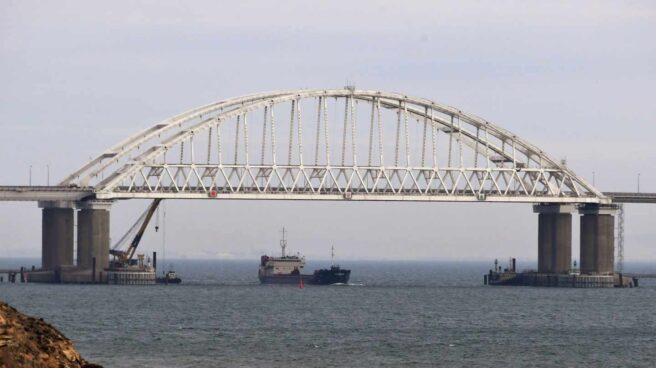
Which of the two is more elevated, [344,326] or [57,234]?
[57,234]

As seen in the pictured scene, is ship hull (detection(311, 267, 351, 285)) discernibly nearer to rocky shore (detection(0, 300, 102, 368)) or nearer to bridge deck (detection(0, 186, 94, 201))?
bridge deck (detection(0, 186, 94, 201))

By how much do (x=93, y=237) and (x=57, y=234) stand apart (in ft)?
16.1

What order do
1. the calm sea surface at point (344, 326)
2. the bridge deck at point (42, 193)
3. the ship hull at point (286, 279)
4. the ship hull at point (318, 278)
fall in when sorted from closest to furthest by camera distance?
the calm sea surface at point (344, 326) → the bridge deck at point (42, 193) → the ship hull at point (318, 278) → the ship hull at point (286, 279)

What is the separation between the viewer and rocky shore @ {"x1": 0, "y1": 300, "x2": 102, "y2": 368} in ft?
160

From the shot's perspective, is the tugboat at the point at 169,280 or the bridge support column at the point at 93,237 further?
the tugboat at the point at 169,280

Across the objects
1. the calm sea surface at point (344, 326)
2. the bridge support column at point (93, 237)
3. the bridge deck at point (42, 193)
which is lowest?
the calm sea surface at point (344, 326)

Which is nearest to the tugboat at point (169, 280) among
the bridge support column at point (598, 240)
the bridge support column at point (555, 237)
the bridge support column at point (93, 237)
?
the bridge support column at point (93, 237)

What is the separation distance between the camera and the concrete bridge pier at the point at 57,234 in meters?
166

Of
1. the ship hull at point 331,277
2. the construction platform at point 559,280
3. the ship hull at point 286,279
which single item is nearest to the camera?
the construction platform at point 559,280

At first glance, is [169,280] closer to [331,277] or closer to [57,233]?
[57,233]

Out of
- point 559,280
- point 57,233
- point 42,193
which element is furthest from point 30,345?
point 559,280

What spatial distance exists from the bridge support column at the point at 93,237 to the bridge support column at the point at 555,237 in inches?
2077

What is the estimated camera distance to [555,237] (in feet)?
596

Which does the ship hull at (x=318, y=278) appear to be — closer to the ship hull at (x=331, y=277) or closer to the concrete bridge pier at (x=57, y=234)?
the ship hull at (x=331, y=277)
